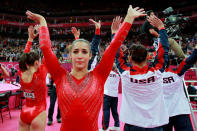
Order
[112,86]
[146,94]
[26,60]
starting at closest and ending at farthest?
1. [146,94]
2. [26,60]
3. [112,86]

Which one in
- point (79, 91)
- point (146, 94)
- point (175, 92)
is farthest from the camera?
point (175, 92)

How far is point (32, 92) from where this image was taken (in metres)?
2.09

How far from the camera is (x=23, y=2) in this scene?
86.0ft

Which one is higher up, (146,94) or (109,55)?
(109,55)

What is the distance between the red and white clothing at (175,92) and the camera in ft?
6.19

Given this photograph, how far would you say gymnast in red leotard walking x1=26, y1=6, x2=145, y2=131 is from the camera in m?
1.15

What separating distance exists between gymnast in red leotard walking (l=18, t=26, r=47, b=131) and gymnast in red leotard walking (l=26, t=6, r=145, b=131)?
1007mm

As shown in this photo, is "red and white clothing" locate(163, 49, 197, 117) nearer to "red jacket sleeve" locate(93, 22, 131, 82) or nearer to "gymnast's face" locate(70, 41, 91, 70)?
"red jacket sleeve" locate(93, 22, 131, 82)

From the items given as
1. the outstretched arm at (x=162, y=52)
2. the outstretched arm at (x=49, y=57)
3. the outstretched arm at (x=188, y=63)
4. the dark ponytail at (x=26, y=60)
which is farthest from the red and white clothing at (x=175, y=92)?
the dark ponytail at (x=26, y=60)

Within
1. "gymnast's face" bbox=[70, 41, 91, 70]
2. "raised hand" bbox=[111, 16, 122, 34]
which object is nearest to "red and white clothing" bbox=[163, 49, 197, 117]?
"raised hand" bbox=[111, 16, 122, 34]

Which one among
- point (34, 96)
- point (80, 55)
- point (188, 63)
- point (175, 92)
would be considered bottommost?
point (34, 96)

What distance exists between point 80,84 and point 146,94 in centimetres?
87

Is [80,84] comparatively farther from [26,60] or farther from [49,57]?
[26,60]

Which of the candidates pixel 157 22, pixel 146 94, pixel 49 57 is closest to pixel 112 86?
pixel 146 94
